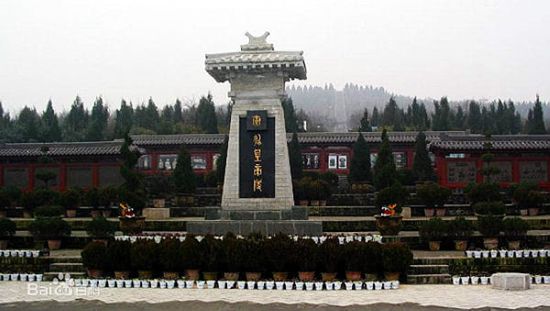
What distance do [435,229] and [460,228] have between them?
1.95ft

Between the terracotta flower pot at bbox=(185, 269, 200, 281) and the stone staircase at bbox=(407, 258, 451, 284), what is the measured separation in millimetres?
4031

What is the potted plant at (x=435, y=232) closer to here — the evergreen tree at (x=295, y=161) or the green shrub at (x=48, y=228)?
the green shrub at (x=48, y=228)

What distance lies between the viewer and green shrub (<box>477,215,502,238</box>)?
517 inches

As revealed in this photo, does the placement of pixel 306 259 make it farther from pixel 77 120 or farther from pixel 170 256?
pixel 77 120

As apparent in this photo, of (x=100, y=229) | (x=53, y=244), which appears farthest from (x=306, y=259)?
(x=53, y=244)

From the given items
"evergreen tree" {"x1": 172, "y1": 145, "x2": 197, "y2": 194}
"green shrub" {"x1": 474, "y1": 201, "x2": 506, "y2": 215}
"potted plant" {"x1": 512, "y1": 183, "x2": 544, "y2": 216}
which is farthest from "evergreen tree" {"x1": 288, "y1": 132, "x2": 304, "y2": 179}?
"green shrub" {"x1": 474, "y1": 201, "x2": 506, "y2": 215}

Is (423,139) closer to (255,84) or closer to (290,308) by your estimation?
(255,84)

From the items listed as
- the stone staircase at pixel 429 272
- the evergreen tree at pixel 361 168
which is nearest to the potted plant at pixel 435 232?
the stone staircase at pixel 429 272

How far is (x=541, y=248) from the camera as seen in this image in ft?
43.4

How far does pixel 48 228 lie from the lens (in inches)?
559

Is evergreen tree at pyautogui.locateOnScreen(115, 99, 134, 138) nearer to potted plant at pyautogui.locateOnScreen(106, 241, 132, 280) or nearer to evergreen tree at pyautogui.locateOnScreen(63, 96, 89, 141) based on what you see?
evergreen tree at pyautogui.locateOnScreen(63, 96, 89, 141)

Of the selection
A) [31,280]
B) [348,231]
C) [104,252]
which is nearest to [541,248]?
[348,231]

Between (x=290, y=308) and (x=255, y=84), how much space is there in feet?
28.1

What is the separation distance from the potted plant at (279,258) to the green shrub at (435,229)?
13.6 feet
